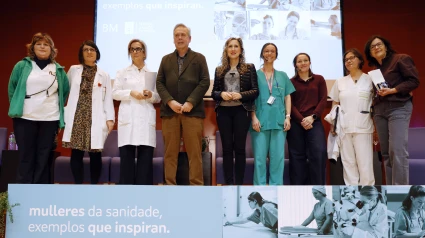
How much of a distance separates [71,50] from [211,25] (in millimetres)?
1941

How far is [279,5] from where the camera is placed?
17.7ft

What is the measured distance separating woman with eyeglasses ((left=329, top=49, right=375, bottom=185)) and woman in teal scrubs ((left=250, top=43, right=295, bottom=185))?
52 cm

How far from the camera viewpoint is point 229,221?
2883mm

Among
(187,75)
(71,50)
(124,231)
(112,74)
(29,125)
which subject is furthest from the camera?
(71,50)

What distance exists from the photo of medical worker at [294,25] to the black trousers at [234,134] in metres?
2.00

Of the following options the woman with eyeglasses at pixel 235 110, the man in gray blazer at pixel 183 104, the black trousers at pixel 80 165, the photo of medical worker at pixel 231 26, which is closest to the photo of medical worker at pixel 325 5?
the photo of medical worker at pixel 231 26

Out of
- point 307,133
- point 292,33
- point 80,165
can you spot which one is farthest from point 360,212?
point 292,33

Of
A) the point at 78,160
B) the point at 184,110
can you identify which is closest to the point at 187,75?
the point at 184,110

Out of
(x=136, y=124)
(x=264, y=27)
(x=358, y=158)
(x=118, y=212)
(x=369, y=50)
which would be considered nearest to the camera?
(x=118, y=212)

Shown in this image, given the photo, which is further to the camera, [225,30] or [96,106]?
[225,30]

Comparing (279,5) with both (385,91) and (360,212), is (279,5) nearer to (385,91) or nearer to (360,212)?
(385,91)

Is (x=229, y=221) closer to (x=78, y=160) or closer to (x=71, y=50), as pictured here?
(x=78, y=160)

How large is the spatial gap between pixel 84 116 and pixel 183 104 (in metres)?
0.89

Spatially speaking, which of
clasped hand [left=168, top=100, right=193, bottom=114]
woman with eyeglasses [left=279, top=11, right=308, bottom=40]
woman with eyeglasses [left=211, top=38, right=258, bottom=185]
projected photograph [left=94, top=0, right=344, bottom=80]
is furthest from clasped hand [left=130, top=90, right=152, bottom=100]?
woman with eyeglasses [left=279, top=11, right=308, bottom=40]
